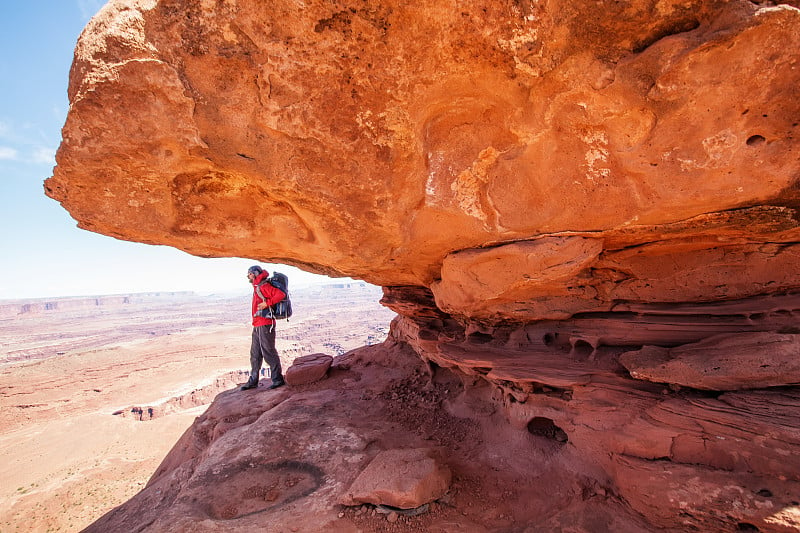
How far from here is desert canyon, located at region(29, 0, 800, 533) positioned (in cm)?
240

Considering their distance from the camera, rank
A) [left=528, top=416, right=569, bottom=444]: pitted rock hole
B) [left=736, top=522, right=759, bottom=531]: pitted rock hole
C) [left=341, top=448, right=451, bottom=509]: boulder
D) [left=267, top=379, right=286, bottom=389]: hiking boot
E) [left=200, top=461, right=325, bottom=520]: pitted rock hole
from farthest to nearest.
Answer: [left=267, top=379, right=286, bottom=389]: hiking boot
[left=528, top=416, right=569, bottom=444]: pitted rock hole
[left=200, top=461, right=325, bottom=520]: pitted rock hole
[left=341, top=448, right=451, bottom=509]: boulder
[left=736, top=522, right=759, bottom=531]: pitted rock hole

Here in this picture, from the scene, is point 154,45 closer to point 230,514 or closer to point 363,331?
point 230,514

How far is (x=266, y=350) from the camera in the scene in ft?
22.3

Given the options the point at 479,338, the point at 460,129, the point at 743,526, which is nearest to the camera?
the point at 743,526

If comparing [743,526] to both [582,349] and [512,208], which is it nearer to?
[582,349]

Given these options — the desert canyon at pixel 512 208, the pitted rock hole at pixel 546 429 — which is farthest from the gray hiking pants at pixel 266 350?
the pitted rock hole at pixel 546 429

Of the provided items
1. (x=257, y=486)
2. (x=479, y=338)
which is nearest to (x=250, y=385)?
(x=257, y=486)

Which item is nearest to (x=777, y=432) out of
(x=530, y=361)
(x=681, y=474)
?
(x=681, y=474)

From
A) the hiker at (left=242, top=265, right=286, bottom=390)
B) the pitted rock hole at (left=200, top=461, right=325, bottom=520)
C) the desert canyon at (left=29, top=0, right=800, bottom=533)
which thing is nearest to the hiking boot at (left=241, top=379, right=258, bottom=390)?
the hiker at (left=242, top=265, right=286, bottom=390)

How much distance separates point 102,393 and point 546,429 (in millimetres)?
26980

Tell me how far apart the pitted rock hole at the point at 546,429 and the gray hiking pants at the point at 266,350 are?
435cm

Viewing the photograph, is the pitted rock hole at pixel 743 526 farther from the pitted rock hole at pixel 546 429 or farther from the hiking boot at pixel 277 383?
the hiking boot at pixel 277 383

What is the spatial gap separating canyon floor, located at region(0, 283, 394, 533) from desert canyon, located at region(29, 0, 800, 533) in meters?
6.42

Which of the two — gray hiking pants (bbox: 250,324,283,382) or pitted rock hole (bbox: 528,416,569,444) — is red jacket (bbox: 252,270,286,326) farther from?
pitted rock hole (bbox: 528,416,569,444)
